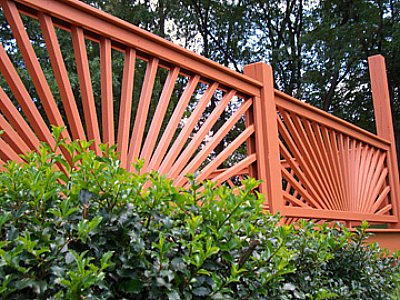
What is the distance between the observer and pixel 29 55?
189cm

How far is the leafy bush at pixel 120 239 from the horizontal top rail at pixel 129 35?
3.06 feet

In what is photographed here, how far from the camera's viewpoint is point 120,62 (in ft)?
33.3

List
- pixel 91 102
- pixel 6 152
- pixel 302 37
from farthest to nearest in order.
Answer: pixel 302 37 → pixel 91 102 → pixel 6 152

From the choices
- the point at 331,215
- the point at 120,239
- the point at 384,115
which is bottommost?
the point at 120,239

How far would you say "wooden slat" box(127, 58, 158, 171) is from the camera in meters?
2.26

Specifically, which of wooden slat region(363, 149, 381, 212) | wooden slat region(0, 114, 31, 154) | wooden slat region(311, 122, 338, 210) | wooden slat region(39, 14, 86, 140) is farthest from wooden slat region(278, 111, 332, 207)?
wooden slat region(0, 114, 31, 154)

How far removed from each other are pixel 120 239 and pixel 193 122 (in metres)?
1.47

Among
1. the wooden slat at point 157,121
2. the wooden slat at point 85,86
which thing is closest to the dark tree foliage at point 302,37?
the wooden slat at point 157,121

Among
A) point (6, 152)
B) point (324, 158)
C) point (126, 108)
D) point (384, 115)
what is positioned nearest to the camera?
point (6, 152)

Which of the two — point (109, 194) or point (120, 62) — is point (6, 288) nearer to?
point (109, 194)

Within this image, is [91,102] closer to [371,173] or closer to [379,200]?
[371,173]

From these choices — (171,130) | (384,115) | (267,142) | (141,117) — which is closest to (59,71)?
(141,117)

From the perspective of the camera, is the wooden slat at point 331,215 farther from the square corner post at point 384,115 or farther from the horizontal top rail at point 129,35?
the horizontal top rail at point 129,35

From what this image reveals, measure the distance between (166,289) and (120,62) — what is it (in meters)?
9.46
